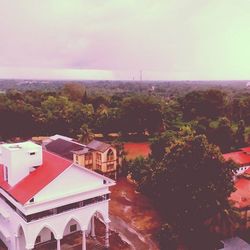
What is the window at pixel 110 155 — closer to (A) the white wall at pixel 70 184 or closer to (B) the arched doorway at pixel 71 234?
(B) the arched doorway at pixel 71 234

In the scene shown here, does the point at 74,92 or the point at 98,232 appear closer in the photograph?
the point at 98,232

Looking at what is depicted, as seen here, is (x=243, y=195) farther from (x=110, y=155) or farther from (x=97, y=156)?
(x=97, y=156)

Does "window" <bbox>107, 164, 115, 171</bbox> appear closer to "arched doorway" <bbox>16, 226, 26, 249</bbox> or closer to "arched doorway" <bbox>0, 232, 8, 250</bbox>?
"arched doorway" <bbox>0, 232, 8, 250</bbox>

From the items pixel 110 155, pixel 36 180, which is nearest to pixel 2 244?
pixel 36 180

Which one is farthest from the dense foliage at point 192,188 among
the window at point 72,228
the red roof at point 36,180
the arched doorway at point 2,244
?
the arched doorway at point 2,244

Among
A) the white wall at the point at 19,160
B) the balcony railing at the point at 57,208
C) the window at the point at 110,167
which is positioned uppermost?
the white wall at the point at 19,160
